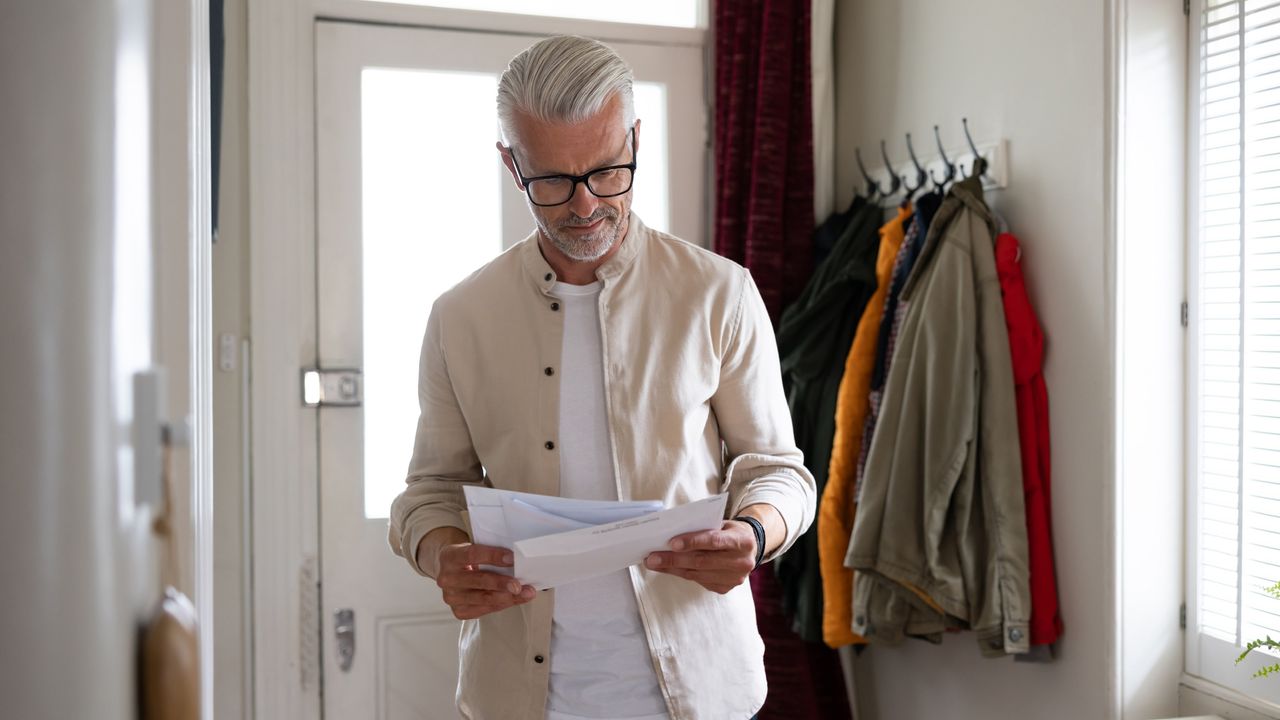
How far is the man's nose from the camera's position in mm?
1345

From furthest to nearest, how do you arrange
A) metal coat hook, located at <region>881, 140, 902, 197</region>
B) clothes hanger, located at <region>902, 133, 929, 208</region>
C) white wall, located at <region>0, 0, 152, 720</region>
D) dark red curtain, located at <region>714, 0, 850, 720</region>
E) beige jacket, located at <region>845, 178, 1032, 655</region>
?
dark red curtain, located at <region>714, 0, 850, 720</region>, metal coat hook, located at <region>881, 140, 902, 197</region>, clothes hanger, located at <region>902, 133, 929, 208</region>, beige jacket, located at <region>845, 178, 1032, 655</region>, white wall, located at <region>0, 0, 152, 720</region>

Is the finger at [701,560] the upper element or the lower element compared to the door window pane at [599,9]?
lower

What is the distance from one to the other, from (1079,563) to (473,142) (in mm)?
1722

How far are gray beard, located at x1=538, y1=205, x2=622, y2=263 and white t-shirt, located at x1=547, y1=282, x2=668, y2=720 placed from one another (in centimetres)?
7

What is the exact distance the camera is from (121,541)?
0.55 feet

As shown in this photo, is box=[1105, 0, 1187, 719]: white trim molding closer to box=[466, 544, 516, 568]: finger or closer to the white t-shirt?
the white t-shirt

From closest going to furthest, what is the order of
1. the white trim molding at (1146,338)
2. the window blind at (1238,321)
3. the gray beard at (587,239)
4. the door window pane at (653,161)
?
the gray beard at (587,239)
the window blind at (1238,321)
the white trim molding at (1146,338)
the door window pane at (653,161)

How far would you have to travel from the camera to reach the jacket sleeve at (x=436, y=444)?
4.80 ft

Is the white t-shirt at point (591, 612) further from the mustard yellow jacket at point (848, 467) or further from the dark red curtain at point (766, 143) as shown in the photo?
the dark red curtain at point (766, 143)

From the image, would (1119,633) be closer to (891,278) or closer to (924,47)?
(891,278)

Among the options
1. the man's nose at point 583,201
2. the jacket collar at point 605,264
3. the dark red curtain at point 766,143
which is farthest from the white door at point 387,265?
the man's nose at point 583,201

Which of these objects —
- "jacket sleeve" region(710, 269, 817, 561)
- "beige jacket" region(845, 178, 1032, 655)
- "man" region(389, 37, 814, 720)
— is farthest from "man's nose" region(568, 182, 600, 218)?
"beige jacket" region(845, 178, 1032, 655)

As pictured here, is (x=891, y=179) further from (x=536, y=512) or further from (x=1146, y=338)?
(x=536, y=512)

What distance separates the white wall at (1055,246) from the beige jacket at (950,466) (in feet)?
0.31
